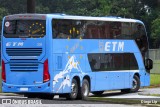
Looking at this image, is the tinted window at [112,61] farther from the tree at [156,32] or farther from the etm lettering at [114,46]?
the tree at [156,32]

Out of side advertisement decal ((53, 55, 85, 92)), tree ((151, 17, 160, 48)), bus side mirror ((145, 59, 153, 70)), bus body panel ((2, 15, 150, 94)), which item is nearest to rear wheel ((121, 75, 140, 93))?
bus side mirror ((145, 59, 153, 70))

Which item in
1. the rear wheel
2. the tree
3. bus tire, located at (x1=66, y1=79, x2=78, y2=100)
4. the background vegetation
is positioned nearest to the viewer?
bus tire, located at (x1=66, y1=79, x2=78, y2=100)

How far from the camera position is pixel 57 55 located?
2291 centimetres

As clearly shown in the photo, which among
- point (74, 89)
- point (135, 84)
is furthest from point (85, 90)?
point (135, 84)

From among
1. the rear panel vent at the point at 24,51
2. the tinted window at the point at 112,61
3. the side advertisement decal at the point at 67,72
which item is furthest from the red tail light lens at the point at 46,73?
the tinted window at the point at 112,61

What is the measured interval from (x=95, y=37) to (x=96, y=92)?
3.58 metres

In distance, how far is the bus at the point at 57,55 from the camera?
888 inches

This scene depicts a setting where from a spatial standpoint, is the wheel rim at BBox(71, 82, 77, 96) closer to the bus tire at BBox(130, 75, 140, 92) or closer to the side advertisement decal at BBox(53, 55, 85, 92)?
the side advertisement decal at BBox(53, 55, 85, 92)

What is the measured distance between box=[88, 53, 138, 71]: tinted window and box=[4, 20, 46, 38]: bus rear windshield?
130 inches

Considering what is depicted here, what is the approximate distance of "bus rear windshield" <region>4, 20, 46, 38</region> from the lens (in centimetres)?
2262

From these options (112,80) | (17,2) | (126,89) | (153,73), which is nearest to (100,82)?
(112,80)

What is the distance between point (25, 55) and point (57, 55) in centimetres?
129

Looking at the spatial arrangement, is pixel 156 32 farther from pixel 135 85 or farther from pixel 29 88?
pixel 29 88

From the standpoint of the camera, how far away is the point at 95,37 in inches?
1007
